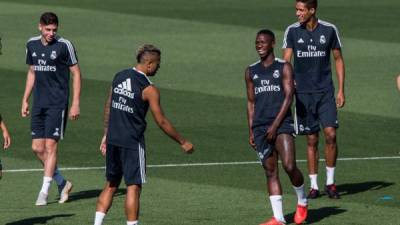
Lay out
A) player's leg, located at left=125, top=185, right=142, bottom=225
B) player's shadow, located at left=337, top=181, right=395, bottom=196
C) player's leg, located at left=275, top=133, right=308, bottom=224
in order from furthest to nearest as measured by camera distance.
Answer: player's shadow, located at left=337, top=181, right=395, bottom=196 < player's leg, located at left=275, top=133, right=308, bottom=224 < player's leg, located at left=125, top=185, right=142, bottom=225

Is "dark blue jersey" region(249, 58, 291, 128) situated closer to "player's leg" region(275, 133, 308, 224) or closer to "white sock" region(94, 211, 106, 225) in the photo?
"player's leg" region(275, 133, 308, 224)

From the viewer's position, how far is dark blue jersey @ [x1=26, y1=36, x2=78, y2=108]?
1870 centimetres

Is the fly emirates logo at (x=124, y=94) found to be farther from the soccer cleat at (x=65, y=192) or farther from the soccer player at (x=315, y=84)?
the soccer player at (x=315, y=84)

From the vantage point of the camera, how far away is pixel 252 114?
16.9 m

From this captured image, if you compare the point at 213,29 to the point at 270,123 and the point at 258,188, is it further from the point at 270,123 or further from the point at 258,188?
the point at 270,123

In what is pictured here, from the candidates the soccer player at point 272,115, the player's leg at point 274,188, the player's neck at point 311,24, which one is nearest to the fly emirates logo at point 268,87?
the soccer player at point 272,115

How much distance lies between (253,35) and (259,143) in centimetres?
2180

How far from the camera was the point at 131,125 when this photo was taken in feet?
50.5

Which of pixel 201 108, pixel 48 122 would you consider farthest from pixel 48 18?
pixel 201 108

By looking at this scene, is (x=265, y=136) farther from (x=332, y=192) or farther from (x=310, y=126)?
(x=332, y=192)

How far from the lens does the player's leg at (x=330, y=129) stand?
18.7 metres

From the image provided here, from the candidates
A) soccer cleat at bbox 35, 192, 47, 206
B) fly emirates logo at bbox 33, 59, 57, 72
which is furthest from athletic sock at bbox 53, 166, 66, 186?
fly emirates logo at bbox 33, 59, 57, 72

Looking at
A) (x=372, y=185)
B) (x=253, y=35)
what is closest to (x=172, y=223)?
(x=372, y=185)

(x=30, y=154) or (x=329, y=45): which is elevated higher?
(x=329, y=45)
